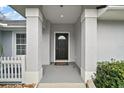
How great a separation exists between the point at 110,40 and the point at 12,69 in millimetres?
5252

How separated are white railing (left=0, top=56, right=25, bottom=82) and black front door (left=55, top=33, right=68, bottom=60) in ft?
25.7

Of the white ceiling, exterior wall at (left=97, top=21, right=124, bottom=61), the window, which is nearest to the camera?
exterior wall at (left=97, top=21, right=124, bottom=61)

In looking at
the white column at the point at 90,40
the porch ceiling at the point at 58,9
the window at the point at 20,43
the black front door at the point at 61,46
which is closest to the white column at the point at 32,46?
the porch ceiling at the point at 58,9

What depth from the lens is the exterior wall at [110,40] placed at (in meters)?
9.45

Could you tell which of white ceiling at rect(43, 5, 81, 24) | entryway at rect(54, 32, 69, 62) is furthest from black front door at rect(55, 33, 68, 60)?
white ceiling at rect(43, 5, 81, 24)

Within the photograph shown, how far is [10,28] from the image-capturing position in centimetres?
1318

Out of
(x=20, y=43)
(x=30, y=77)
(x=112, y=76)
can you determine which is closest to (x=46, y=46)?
(x=20, y=43)

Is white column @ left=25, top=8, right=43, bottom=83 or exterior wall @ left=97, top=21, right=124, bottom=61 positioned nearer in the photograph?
white column @ left=25, top=8, right=43, bottom=83

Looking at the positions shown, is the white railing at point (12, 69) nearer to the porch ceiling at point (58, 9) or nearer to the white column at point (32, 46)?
the white column at point (32, 46)

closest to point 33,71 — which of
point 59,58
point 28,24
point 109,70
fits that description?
point 28,24

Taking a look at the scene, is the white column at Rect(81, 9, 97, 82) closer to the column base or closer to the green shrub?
the column base

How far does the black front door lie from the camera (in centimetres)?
1593

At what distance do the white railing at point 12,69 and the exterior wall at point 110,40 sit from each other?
161 inches
